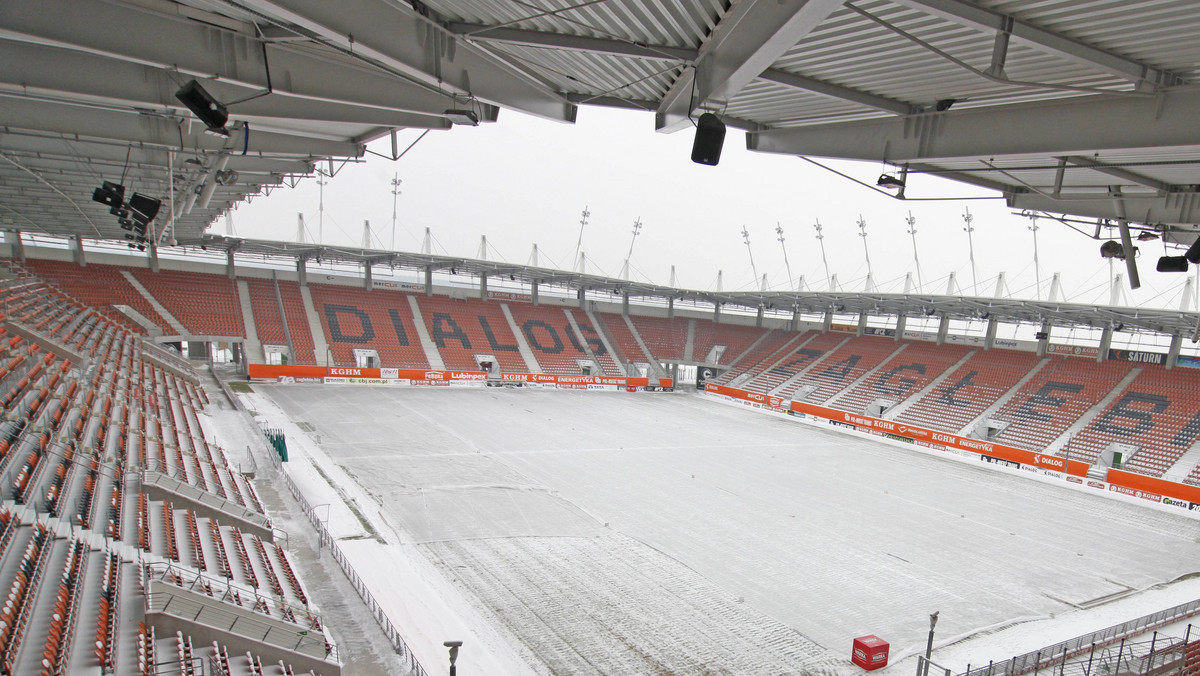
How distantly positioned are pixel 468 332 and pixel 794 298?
24.6 metres

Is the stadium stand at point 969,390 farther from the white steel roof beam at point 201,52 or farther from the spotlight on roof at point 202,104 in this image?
the spotlight on roof at point 202,104

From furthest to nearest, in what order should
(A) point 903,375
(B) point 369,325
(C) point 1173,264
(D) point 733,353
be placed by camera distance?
(D) point 733,353
(B) point 369,325
(A) point 903,375
(C) point 1173,264

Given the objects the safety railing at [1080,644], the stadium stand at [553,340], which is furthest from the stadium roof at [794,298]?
the safety railing at [1080,644]

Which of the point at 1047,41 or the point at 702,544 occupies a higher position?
the point at 1047,41

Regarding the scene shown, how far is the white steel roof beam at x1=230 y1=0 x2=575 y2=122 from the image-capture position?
5.22m

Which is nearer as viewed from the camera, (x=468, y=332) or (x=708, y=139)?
(x=708, y=139)

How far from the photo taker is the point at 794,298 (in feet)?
147

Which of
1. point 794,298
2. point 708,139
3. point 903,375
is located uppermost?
point 794,298

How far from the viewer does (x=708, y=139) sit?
5.96m

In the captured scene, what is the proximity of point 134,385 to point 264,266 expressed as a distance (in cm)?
2752

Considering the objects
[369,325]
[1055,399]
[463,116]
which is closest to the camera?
[463,116]

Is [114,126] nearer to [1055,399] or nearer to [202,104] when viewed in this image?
[202,104]

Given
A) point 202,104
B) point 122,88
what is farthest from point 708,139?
point 122,88

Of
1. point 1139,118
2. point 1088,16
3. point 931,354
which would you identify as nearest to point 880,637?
point 1139,118
